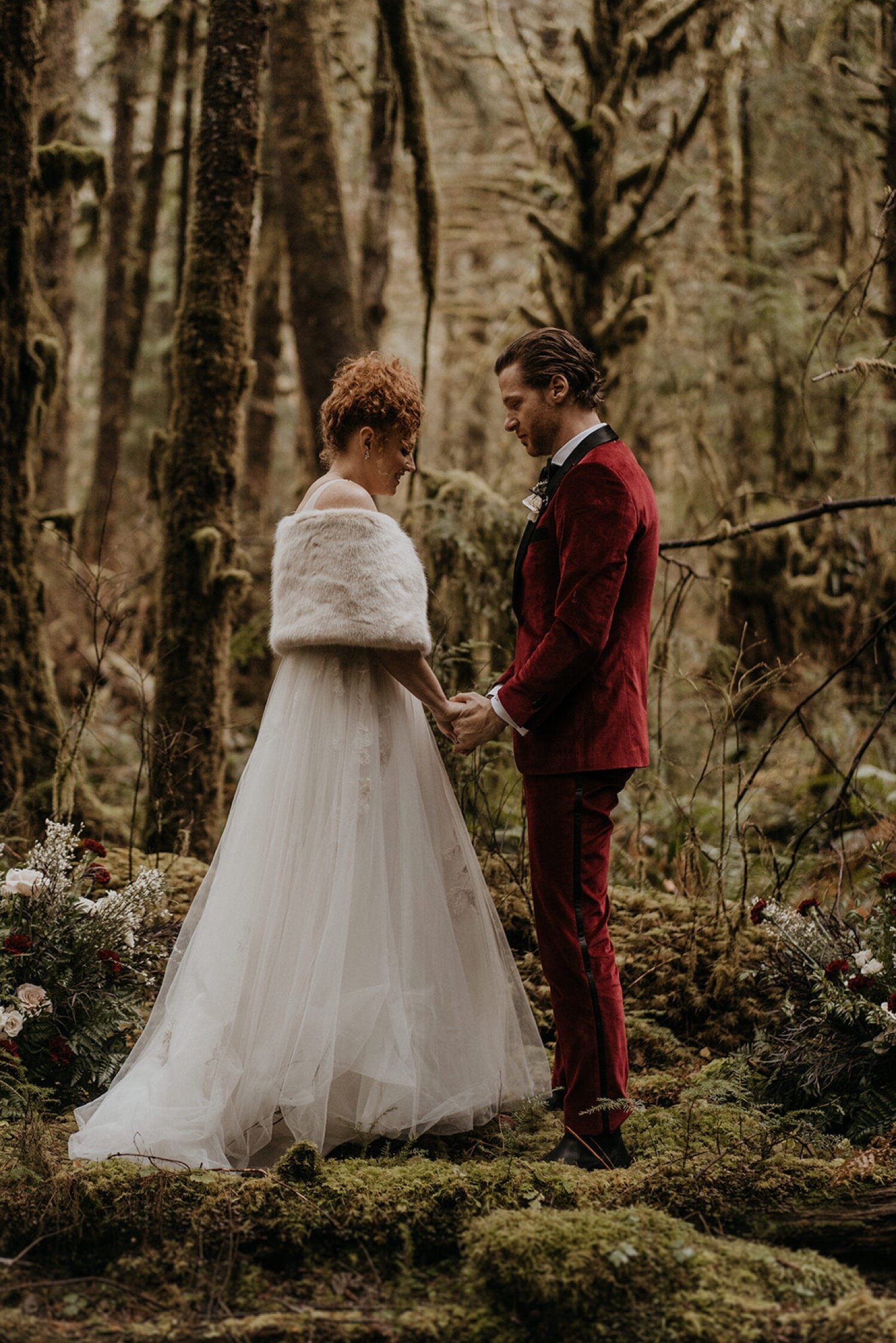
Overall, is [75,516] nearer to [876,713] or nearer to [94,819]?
[94,819]

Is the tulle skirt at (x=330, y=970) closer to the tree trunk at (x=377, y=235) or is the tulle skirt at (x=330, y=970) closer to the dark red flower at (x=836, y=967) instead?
the dark red flower at (x=836, y=967)

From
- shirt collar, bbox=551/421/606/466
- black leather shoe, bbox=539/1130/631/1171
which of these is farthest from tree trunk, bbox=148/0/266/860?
black leather shoe, bbox=539/1130/631/1171

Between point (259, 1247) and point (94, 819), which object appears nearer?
point (259, 1247)

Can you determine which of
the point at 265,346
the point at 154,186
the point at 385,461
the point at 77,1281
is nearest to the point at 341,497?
the point at 385,461

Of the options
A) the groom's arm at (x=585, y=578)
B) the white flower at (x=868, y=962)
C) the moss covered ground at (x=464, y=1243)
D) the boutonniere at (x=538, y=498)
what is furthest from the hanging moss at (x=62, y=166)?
the white flower at (x=868, y=962)

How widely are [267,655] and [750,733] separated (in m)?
4.75

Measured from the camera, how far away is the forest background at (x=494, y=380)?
5445 mm

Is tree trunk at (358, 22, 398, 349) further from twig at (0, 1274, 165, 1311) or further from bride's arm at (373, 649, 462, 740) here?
twig at (0, 1274, 165, 1311)

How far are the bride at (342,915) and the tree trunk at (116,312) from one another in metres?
9.62

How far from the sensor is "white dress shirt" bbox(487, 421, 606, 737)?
3.61 metres

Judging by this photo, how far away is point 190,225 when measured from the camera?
6.09m

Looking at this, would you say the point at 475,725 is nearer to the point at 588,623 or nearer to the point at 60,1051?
the point at 588,623

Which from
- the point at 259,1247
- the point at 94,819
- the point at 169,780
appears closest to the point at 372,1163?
the point at 259,1247

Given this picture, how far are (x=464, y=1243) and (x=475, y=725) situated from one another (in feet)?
5.35
